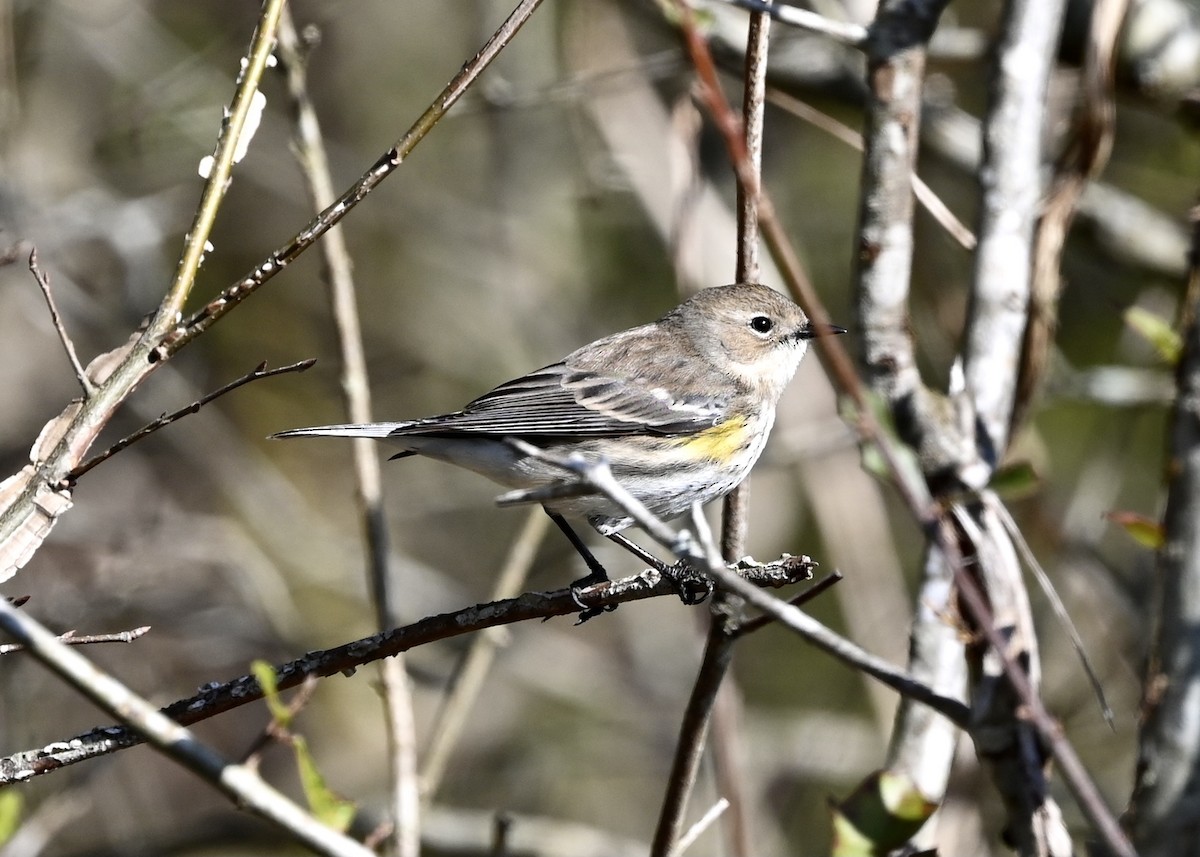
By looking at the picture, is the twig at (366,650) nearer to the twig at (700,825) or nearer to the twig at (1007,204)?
the twig at (700,825)

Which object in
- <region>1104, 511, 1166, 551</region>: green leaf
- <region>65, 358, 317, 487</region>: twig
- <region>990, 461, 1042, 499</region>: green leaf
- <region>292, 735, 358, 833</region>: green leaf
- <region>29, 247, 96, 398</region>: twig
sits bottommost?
<region>1104, 511, 1166, 551</region>: green leaf

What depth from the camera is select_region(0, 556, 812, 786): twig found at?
2.33 metres

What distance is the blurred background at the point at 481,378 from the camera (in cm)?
571

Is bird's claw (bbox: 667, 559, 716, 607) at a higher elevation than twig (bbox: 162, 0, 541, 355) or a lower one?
lower

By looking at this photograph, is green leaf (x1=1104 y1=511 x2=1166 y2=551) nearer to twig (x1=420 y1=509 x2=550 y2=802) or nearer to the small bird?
the small bird

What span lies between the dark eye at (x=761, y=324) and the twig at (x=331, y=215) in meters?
2.53

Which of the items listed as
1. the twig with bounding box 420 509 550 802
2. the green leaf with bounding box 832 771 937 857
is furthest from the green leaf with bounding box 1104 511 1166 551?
the twig with bounding box 420 509 550 802

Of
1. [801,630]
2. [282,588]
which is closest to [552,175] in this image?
[282,588]

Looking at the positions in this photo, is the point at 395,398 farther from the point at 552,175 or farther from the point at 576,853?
the point at 576,853

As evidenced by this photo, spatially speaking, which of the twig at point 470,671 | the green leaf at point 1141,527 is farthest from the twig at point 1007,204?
the twig at point 470,671

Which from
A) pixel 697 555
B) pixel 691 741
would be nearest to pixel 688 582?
pixel 691 741

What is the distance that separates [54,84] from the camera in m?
7.30

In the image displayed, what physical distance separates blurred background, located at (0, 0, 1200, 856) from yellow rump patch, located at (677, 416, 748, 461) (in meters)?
0.93

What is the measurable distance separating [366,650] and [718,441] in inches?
80.9
